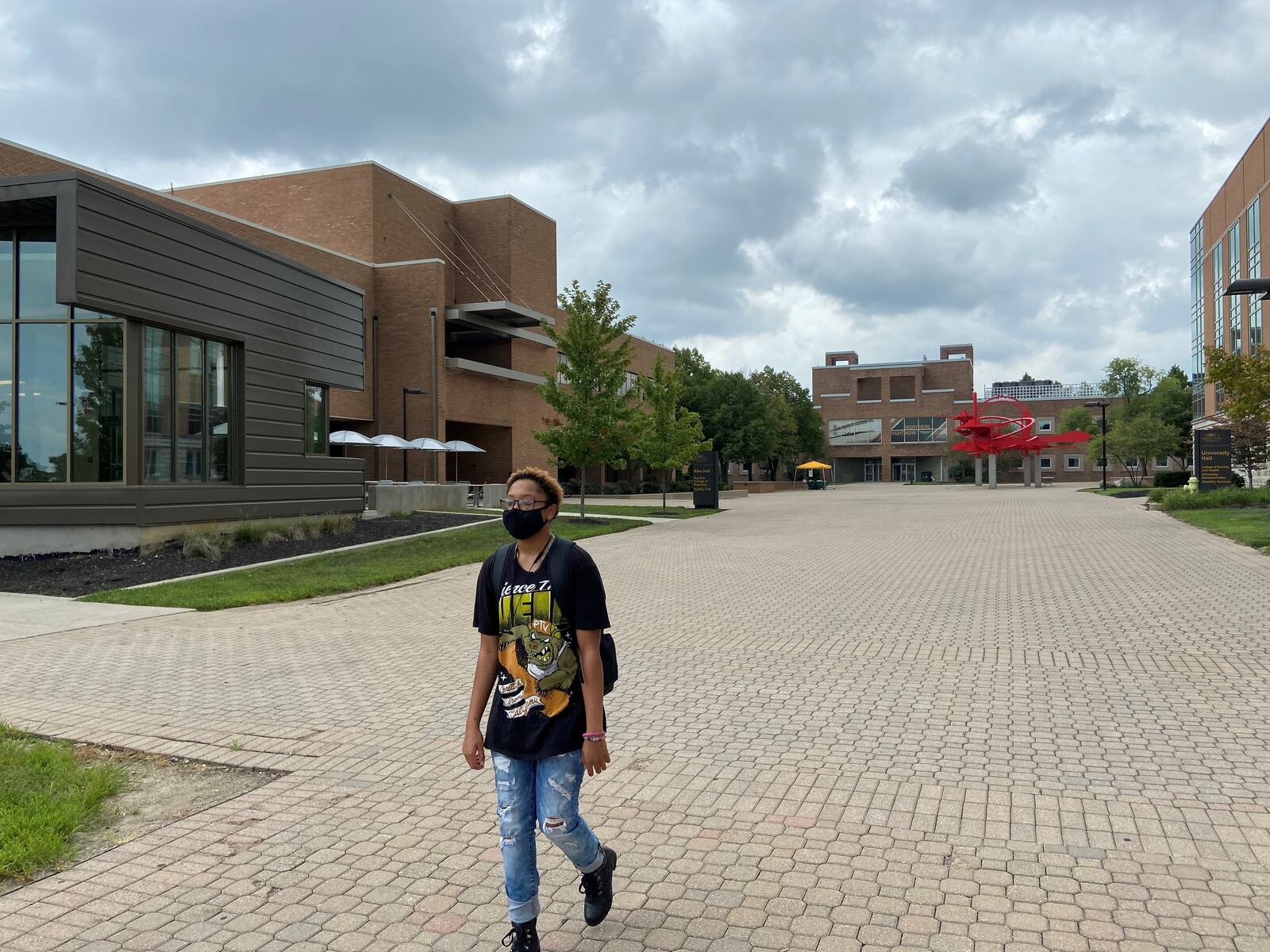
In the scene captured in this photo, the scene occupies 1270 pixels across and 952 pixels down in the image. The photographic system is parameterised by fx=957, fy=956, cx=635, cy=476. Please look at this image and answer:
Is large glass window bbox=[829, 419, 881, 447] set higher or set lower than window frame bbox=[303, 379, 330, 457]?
higher

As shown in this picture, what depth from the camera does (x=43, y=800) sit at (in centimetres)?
470

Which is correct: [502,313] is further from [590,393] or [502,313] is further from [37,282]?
[37,282]

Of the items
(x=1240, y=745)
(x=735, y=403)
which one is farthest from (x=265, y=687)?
(x=735, y=403)

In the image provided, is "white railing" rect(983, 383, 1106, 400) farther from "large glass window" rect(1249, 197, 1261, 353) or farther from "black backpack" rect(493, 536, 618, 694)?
"black backpack" rect(493, 536, 618, 694)

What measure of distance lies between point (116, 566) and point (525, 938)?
1366cm

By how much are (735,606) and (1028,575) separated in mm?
5033

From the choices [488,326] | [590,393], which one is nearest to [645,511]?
[590,393]

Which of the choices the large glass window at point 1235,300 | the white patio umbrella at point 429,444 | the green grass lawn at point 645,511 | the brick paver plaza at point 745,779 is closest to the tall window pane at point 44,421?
the brick paver plaza at point 745,779

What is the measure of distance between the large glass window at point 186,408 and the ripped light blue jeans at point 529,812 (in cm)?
1478

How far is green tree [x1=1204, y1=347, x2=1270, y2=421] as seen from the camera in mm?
15922

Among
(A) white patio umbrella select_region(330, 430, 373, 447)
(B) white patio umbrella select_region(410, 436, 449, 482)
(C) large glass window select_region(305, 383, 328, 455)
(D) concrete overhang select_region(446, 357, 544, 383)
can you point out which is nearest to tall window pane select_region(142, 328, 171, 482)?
(C) large glass window select_region(305, 383, 328, 455)

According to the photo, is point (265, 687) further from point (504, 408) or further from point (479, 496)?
point (504, 408)

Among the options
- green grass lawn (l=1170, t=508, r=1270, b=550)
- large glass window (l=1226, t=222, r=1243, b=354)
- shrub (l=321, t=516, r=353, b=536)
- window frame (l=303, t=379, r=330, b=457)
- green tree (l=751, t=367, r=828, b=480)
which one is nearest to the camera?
green grass lawn (l=1170, t=508, r=1270, b=550)

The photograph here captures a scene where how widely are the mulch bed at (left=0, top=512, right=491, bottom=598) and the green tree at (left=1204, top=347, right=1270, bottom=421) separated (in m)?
16.2
